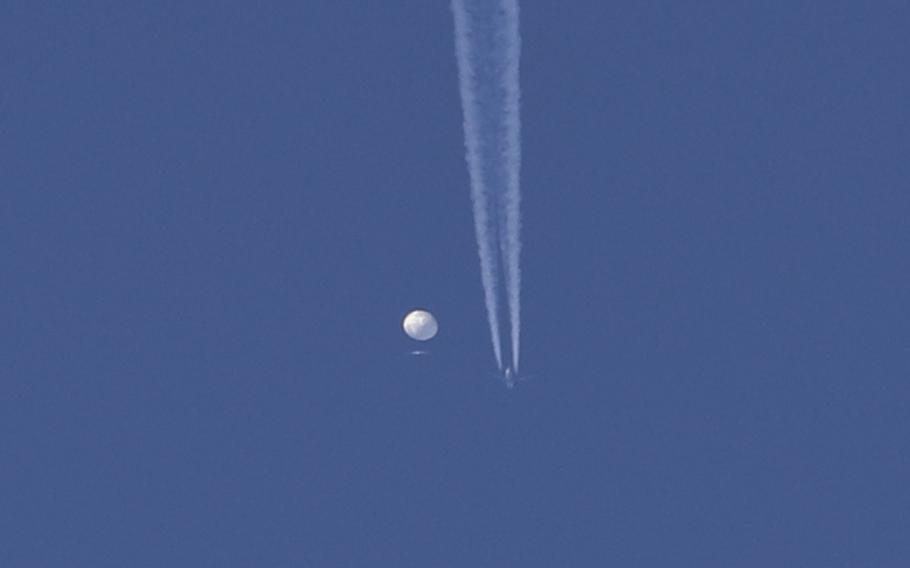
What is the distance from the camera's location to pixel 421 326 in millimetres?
78938

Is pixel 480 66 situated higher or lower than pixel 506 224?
higher

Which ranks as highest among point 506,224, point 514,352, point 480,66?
point 480,66

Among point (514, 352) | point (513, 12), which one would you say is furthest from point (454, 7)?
point (514, 352)

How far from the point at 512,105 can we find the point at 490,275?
262 inches

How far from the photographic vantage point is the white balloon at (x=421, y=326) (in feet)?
259

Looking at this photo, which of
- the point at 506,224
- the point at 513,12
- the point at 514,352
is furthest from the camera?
the point at 514,352

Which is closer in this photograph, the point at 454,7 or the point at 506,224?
the point at 454,7

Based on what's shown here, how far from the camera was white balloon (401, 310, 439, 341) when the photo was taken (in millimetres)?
78875

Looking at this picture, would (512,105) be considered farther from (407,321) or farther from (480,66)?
(407,321)

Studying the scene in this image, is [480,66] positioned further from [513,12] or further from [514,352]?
[514,352]

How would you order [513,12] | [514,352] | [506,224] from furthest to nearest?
1. [514,352]
2. [506,224]
3. [513,12]

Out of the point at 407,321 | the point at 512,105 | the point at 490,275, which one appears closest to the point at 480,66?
the point at 512,105

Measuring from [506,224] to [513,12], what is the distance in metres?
7.73

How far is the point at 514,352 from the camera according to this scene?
250 ft
